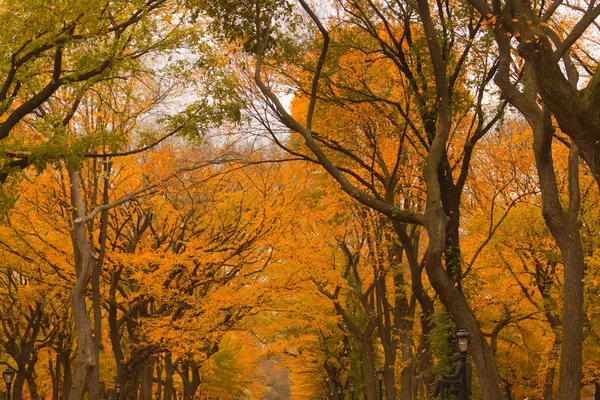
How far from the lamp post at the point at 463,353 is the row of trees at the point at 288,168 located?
5.9 inches

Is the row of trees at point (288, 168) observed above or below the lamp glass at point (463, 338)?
above

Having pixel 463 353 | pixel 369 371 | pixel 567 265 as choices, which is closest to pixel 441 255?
pixel 463 353

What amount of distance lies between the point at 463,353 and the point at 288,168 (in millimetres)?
11747

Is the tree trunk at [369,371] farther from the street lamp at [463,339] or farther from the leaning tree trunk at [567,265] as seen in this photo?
the leaning tree trunk at [567,265]

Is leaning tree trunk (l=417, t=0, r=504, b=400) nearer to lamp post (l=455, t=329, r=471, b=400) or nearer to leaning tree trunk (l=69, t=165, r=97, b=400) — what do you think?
lamp post (l=455, t=329, r=471, b=400)

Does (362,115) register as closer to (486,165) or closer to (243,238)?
(243,238)

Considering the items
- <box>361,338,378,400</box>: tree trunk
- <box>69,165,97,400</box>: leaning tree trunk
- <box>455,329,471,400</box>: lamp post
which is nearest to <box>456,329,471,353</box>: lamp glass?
<box>455,329,471,400</box>: lamp post

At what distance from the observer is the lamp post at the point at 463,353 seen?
933 cm

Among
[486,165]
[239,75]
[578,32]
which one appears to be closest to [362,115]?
[239,75]

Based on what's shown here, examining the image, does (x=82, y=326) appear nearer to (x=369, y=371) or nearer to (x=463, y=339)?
(x=463, y=339)

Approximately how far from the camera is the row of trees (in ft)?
31.3

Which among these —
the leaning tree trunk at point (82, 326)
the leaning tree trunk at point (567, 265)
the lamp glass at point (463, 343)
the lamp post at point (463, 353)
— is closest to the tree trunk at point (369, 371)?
the leaning tree trunk at point (82, 326)

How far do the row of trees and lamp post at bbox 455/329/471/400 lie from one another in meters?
0.15

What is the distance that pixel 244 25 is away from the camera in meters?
10.8
